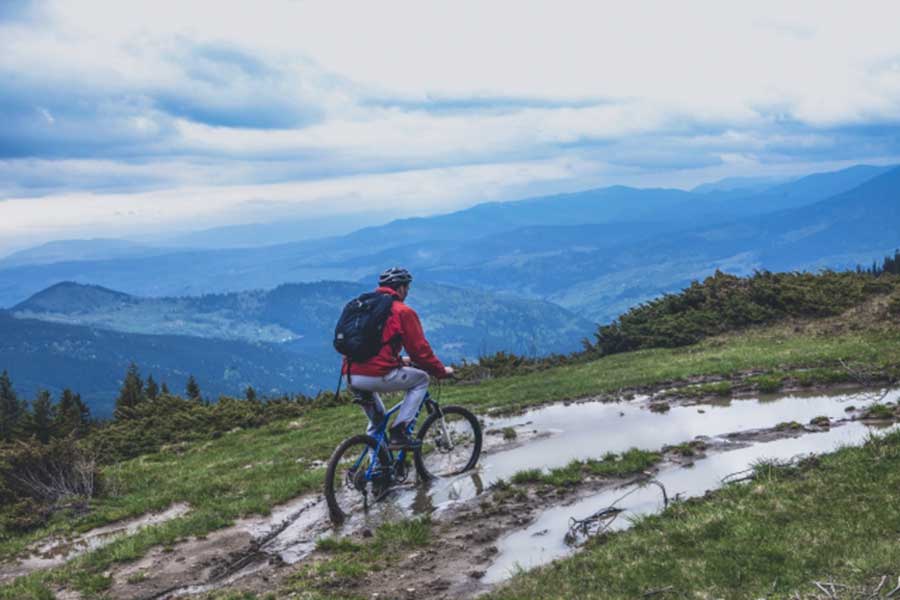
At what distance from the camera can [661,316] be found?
1441 inches

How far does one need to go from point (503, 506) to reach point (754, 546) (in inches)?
176

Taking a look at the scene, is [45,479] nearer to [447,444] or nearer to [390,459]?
[390,459]

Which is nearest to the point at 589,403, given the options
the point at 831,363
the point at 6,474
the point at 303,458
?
the point at 831,363

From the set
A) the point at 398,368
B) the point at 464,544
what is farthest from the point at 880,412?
the point at 398,368

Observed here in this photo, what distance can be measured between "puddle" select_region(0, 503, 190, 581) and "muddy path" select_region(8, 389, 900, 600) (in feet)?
6.68

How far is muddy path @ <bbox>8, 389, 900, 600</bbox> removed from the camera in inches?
373

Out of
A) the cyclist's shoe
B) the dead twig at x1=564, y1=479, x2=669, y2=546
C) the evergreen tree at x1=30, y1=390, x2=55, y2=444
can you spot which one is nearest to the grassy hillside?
the dead twig at x1=564, y1=479, x2=669, y2=546

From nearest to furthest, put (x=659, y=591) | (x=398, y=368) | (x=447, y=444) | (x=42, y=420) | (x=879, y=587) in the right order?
(x=879, y=587) → (x=659, y=591) → (x=398, y=368) → (x=447, y=444) → (x=42, y=420)

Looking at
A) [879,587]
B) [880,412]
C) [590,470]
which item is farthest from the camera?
[880,412]

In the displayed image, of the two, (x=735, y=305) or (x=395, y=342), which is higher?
(x=395, y=342)

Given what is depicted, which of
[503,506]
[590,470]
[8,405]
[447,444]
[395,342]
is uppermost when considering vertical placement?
[395,342]

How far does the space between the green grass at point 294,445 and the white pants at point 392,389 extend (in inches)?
113

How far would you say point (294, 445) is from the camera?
A: 21.5 m

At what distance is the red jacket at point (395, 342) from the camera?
39.5 feet
